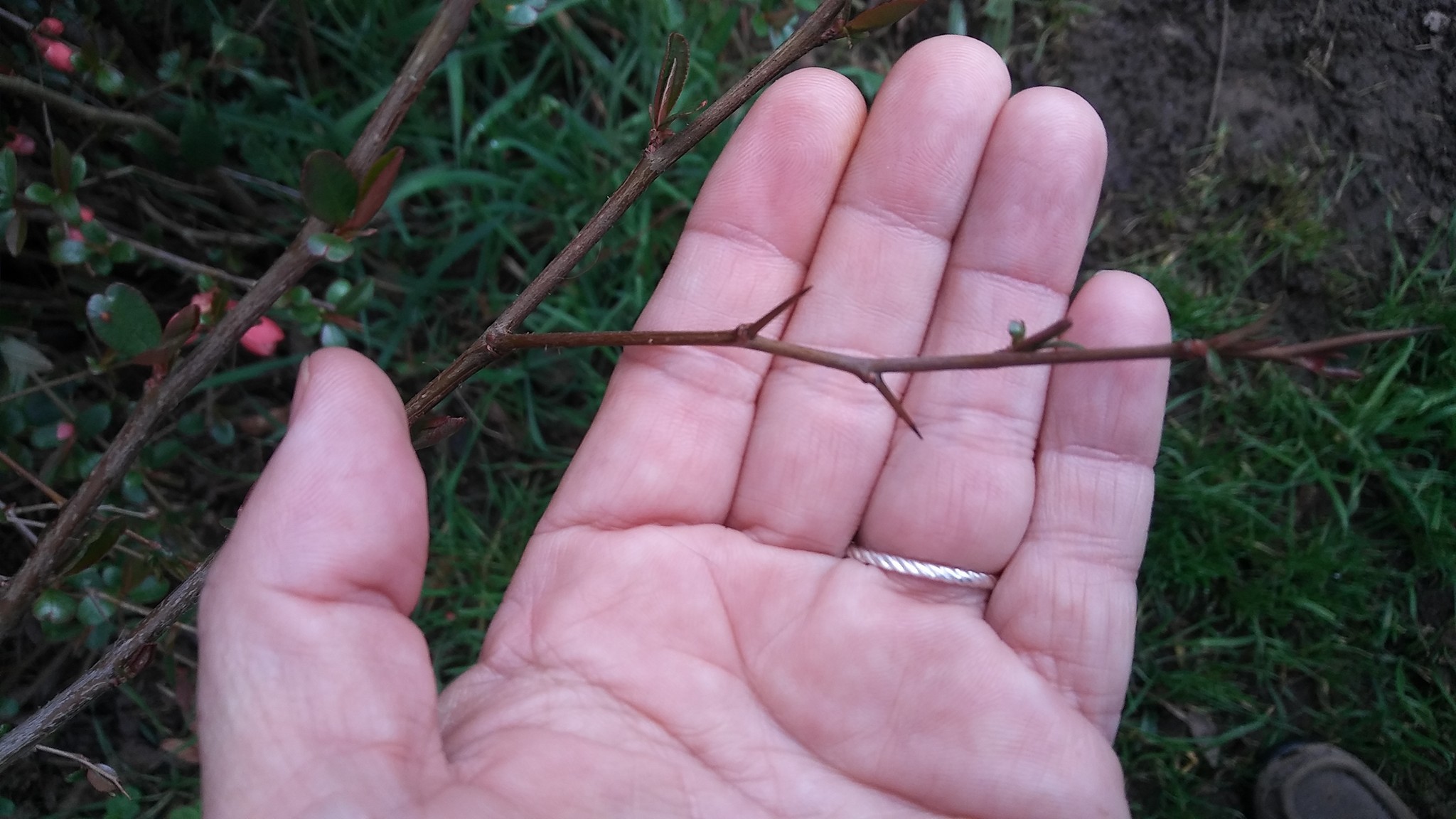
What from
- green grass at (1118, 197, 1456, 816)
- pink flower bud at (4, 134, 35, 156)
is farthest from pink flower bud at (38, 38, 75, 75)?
green grass at (1118, 197, 1456, 816)

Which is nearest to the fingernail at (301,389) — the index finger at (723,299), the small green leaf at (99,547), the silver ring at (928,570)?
the small green leaf at (99,547)

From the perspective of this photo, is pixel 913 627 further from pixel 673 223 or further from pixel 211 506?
pixel 211 506

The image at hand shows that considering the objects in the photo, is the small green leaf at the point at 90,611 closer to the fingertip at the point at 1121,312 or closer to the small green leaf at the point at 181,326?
the small green leaf at the point at 181,326

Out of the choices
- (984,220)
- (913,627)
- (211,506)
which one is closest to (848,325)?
(984,220)

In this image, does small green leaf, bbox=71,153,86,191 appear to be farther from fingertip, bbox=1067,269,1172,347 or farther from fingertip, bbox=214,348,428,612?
fingertip, bbox=1067,269,1172,347

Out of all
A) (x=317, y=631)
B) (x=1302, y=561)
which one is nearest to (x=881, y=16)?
(x=317, y=631)
